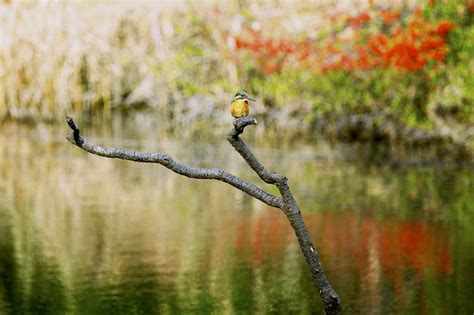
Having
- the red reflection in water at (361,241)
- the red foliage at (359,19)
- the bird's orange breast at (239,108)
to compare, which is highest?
the red foliage at (359,19)

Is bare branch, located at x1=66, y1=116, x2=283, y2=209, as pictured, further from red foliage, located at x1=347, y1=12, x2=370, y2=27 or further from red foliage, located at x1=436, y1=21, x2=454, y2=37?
red foliage, located at x1=347, y1=12, x2=370, y2=27

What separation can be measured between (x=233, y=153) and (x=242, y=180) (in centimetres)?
1292

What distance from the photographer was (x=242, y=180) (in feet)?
22.7

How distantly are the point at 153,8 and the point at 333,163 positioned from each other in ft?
29.4

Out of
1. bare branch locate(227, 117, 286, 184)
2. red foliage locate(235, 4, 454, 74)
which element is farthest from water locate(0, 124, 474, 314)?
bare branch locate(227, 117, 286, 184)

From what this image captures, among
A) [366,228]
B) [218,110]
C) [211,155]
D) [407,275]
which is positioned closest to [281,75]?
[218,110]

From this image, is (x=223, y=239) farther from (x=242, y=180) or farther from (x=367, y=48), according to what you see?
(x=367, y=48)

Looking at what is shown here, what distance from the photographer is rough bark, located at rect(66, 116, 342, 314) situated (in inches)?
265

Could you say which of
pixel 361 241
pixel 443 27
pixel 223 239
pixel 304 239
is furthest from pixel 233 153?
pixel 304 239

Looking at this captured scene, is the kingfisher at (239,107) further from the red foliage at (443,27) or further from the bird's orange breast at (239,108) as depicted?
the red foliage at (443,27)

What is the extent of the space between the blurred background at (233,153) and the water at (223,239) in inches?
1.4

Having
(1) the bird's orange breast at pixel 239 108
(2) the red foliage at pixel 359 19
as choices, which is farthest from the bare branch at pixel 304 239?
(2) the red foliage at pixel 359 19

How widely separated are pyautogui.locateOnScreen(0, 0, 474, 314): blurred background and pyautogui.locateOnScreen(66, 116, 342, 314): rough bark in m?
2.38

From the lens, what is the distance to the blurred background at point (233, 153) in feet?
33.7
